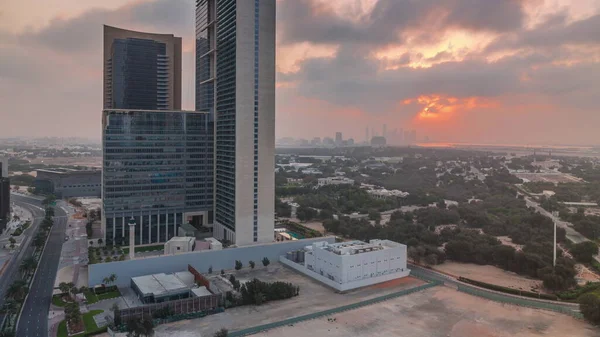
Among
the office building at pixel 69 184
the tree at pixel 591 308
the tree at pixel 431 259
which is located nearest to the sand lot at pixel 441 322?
the tree at pixel 591 308

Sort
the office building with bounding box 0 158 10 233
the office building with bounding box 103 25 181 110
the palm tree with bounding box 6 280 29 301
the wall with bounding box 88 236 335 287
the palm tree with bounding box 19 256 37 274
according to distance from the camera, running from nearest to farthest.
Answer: the palm tree with bounding box 6 280 29 301
the wall with bounding box 88 236 335 287
the palm tree with bounding box 19 256 37 274
the office building with bounding box 0 158 10 233
the office building with bounding box 103 25 181 110

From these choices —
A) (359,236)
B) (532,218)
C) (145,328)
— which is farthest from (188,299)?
(532,218)

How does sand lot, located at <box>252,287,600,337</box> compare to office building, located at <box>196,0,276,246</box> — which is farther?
office building, located at <box>196,0,276,246</box>

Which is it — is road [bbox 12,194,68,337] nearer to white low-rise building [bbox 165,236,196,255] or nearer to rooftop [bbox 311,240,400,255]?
white low-rise building [bbox 165,236,196,255]

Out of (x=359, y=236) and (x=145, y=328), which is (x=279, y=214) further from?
(x=145, y=328)

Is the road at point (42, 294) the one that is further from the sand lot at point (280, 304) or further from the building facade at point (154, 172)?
the sand lot at point (280, 304)

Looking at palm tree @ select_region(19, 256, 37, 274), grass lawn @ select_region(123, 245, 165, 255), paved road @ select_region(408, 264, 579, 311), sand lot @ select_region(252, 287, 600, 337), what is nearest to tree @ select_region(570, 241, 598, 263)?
paved road @ select_region(408, 264, 579, 311)

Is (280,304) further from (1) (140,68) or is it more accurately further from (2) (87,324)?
(1) (140,68)
